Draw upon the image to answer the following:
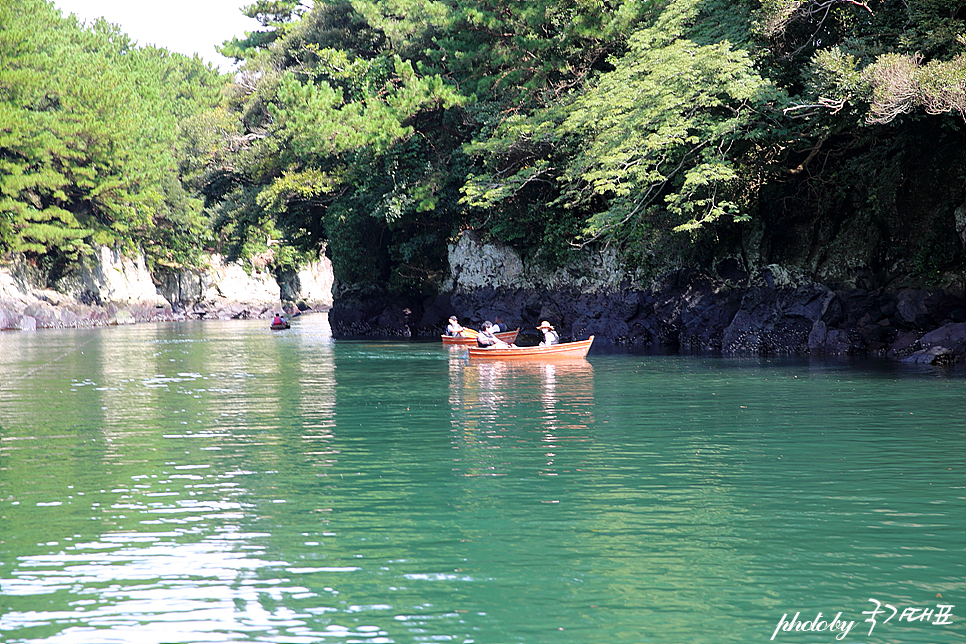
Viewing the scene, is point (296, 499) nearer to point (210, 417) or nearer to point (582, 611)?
point (582, 611)

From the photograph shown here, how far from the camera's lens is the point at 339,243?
138ft

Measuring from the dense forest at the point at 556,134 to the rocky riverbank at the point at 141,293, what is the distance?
2.66 metres

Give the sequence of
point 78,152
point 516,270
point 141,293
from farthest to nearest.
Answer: point 141,293, point 78,152, point 516,270

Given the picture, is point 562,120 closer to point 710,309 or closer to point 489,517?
point 710,309

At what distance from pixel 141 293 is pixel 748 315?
52601 mm

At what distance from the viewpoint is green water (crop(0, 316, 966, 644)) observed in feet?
20.6

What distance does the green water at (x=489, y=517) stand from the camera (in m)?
6.29

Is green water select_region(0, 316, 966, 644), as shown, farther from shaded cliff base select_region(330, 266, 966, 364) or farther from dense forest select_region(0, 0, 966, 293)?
dense forest select_region(0, 0, 966, 293)

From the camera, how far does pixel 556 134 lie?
27.4 meters

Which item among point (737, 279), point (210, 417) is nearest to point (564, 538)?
point (210, 417)

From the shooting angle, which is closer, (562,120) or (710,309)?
(710,309)

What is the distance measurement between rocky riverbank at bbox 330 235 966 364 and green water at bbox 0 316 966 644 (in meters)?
6.08

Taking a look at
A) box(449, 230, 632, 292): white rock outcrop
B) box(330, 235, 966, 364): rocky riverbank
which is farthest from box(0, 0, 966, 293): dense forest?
box(330, 235, 966, 364): rocky riverbank

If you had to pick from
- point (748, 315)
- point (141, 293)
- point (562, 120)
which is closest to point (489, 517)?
point (748, 315)
